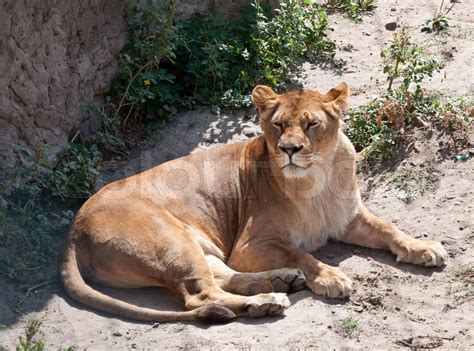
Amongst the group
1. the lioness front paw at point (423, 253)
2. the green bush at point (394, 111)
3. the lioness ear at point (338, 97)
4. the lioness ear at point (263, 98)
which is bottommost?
the lioness front paw at point (423, 253)

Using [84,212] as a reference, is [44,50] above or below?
above

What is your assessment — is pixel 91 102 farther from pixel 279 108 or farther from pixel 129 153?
pixel 279 108

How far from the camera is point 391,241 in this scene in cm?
568

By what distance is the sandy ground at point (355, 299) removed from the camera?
188 inches

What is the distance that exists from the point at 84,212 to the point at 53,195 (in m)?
0.81

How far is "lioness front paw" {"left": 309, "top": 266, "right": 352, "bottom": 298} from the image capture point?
5180 millimetres

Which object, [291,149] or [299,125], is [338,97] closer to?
[299,125]

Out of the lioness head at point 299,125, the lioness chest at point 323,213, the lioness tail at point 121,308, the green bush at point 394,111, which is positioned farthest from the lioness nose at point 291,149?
the green bush at point 394,111

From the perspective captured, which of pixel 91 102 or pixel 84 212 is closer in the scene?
pixel 84 212

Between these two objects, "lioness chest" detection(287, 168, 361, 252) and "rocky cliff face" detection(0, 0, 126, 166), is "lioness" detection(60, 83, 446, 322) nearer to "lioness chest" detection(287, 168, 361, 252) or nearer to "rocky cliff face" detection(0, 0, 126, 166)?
"lioness chest" detection(287, 168, 361, 252)

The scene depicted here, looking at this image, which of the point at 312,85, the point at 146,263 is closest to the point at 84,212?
the point at 146,263

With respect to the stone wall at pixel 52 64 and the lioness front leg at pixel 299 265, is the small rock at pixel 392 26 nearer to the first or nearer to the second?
the stone wall at pixel 52 64

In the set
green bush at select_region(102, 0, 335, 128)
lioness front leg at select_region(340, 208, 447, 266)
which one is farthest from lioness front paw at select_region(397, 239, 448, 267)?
green bush at select_region(102, 0, 335, 128)

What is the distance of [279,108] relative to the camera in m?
5.72
